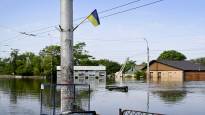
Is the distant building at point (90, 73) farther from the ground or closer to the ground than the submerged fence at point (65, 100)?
farther from the ground

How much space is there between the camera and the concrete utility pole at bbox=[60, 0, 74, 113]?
1792 cm

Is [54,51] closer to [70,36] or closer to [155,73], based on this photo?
[155,73]

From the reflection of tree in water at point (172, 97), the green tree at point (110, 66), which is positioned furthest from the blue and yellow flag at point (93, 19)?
the green tree at point (110, 66)

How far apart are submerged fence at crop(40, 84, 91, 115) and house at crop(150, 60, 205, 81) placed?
308 ft

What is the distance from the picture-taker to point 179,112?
26422 mm

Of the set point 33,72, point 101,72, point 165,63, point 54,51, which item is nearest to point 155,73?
point 165,63

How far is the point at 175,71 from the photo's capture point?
112375 millimetres

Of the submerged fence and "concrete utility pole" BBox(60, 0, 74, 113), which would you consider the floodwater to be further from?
"concrete utility pole" BBox(60, 0, 74, 113)

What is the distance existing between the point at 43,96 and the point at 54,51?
10444 cm

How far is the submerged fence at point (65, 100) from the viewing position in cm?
1770

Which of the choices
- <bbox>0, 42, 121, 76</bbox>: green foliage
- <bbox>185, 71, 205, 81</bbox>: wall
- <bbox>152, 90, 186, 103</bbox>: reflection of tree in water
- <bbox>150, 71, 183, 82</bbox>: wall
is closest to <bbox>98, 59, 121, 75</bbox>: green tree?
<bbox>0, 42, 121, 76</bbox>: green foliage

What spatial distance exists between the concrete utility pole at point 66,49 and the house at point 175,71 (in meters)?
94.6

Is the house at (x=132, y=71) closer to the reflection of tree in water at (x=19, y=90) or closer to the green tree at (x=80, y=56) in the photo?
the green tree at (x=80, y=56)

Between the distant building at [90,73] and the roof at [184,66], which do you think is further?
the roof at [184,66]
